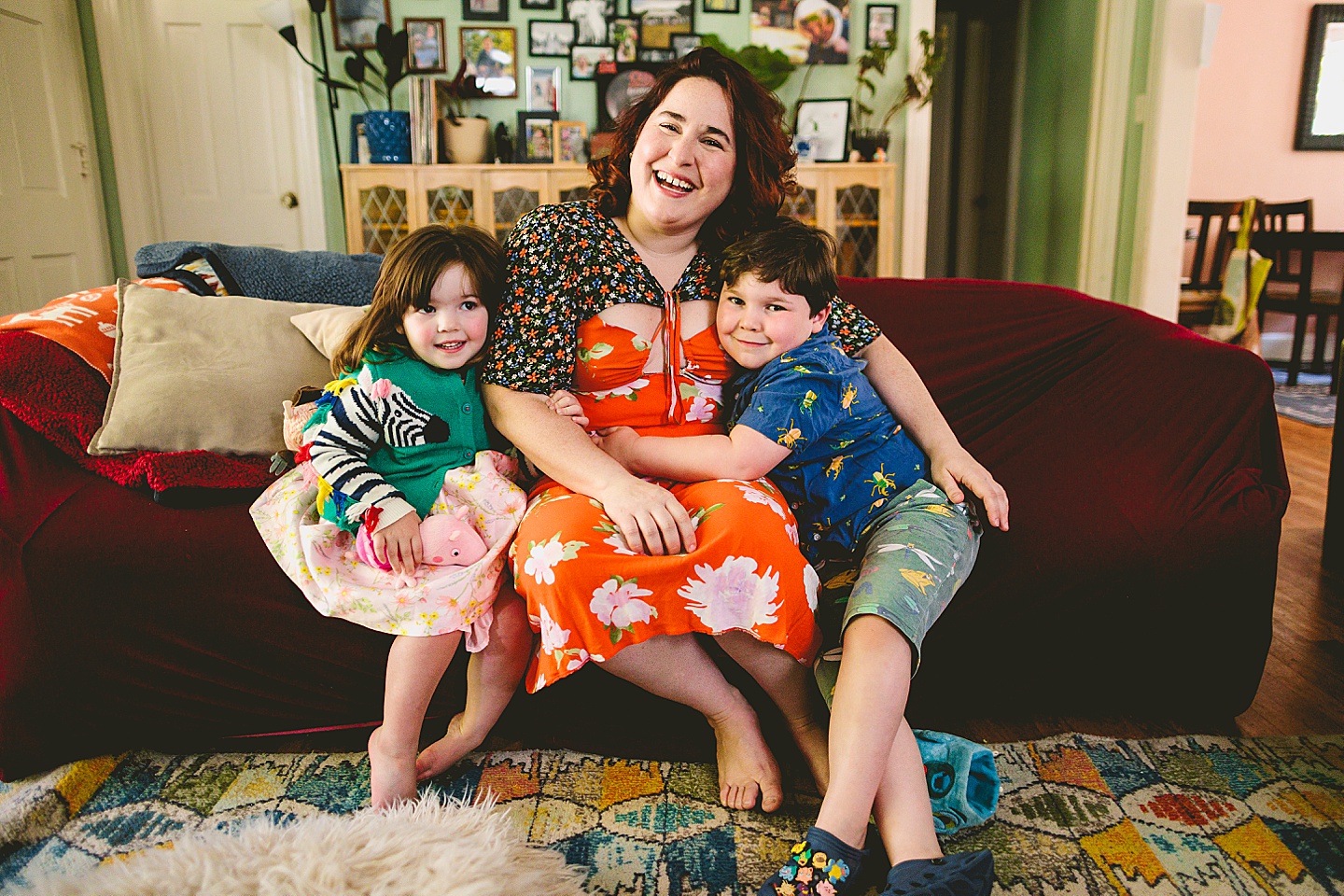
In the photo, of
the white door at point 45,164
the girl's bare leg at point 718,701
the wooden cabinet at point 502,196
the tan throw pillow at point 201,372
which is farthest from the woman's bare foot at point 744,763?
the white door at point 45,164

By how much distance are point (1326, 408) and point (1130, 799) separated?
12.2ft

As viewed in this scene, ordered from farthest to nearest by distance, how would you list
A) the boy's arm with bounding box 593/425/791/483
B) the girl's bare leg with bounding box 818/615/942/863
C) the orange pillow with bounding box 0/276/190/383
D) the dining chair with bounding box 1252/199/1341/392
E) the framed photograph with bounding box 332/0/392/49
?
the dining chair with bounding box 1252/199/1341/392, the framed photograph with bounding box 332/0/392/49, the orange pillow with bounding box 0/276/190/383, the boy's arm with bounding box 593/425/791/483, the girl's bare leg with bounding box 818/615/942/863

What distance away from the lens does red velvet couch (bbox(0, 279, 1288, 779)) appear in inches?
51.5

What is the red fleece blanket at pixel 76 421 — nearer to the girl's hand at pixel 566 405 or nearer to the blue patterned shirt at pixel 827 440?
the girl's hand at pixel 566 405

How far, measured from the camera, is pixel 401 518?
47.7 inches

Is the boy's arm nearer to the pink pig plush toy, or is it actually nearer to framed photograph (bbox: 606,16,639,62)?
the pink pig plush toy

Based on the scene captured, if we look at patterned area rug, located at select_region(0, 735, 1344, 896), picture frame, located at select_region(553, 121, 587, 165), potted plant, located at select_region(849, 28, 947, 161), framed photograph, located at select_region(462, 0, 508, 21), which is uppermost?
framed photograph, located at select_region(462, 0, 508, 21)

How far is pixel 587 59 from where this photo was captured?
14.0 ft

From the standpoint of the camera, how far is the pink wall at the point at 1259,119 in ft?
17.3

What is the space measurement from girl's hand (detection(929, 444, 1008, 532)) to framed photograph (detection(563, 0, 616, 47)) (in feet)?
11.6

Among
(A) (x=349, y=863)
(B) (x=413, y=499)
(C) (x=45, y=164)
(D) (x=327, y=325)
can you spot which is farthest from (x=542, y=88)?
(A) (x=349, y=863)

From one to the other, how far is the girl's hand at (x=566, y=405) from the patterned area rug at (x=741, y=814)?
542mm

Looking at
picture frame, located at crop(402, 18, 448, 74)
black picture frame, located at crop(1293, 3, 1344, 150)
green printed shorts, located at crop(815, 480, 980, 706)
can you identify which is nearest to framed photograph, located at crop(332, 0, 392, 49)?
picture frame, located at crop(402, 18, 448, 74)

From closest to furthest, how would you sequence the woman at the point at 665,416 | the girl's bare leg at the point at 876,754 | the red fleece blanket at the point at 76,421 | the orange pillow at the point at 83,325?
the girl's bare leg at the point at 876,754 < the woman at the point at 665,416 < the red fleece blanket at the point at 76,421 < the orange pillow at the point at 83,325
